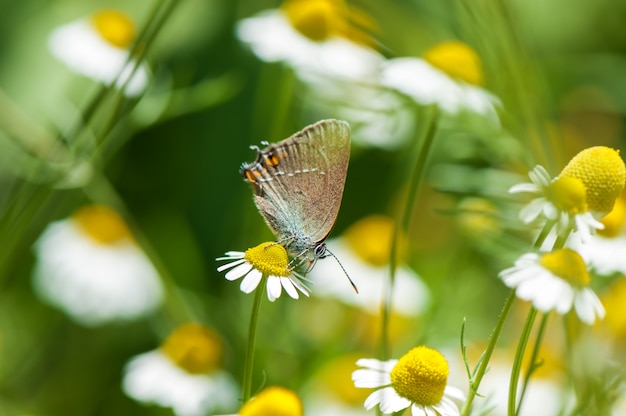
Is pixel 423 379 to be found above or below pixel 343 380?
above

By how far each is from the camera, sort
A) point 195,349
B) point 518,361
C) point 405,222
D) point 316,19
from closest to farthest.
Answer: point 518,361 < point 405,222 < point 195,349 < point 316,19

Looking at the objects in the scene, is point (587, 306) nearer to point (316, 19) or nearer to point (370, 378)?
point (370, 378)

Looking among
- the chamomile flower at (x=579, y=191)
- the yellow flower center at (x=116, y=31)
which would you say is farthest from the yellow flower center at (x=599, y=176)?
the yellow flower center at (x=116, y=31)

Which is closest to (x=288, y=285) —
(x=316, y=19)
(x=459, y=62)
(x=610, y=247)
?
(x=610, y=247)

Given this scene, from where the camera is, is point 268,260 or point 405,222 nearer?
point 268,260

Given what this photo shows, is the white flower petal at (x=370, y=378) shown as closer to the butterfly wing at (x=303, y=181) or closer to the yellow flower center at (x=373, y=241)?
the butterfly wing at (x=303, y=181)

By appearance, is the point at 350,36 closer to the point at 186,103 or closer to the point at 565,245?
the point at 186,103

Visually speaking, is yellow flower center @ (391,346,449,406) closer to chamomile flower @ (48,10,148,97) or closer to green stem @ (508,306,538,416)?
green stem @ (508,306,538,416)
